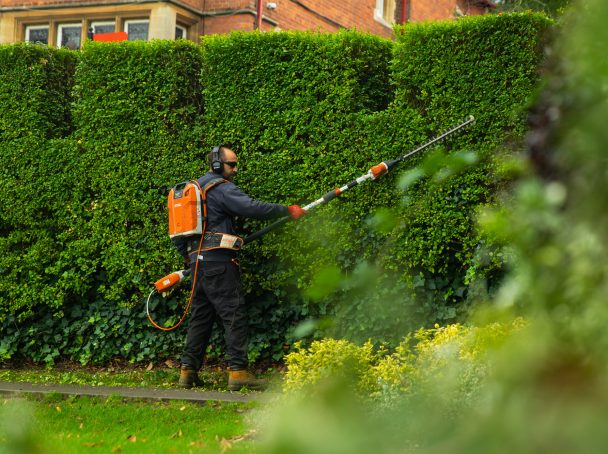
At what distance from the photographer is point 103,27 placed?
56.3ft

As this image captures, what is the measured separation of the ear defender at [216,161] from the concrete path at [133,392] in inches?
78.1

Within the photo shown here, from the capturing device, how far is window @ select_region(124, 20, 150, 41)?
16.7 m

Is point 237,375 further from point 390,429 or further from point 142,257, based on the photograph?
point 390,429

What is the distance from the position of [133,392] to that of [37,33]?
11.9m

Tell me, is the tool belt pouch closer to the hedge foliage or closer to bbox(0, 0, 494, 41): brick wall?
the hedge foliage

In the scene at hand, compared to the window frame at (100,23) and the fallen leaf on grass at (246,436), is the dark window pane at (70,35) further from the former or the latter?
the fallen leaf on grass at (246,436)

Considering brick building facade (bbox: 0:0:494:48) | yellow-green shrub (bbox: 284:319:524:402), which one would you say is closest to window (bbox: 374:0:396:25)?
brick building facade (bbox: 0:0:494:48)

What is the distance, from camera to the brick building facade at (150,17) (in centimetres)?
1633

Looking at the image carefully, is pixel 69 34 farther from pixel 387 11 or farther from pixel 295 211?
pixel 295 211

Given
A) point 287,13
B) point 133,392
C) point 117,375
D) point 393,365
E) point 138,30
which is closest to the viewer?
point 393,365

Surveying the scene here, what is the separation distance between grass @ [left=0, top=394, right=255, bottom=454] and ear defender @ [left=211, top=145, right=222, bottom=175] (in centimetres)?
218

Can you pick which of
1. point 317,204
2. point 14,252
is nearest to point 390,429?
point 317,204

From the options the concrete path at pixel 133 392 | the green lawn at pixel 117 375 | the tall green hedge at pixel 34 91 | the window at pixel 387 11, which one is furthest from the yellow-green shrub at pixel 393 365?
the window at pixel 387 11

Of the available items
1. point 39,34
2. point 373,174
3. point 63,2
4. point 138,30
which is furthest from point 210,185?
point 39,34
